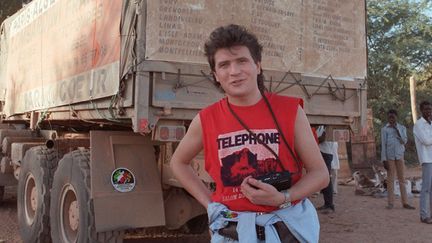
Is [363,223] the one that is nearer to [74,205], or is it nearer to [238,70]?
[74,205]

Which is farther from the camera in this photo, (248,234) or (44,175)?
(44,175)

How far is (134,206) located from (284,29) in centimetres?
211

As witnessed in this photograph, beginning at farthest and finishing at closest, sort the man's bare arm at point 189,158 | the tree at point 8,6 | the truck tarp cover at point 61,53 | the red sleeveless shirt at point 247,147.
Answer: the tree at point 8,6 → the truck tarp cover at point 61,53 → the man's bare arm at point 189,158 → the red sleeveless shirt at point 247,147

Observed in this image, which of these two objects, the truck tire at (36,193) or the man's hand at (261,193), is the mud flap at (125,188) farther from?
the man's hand at (261,193)

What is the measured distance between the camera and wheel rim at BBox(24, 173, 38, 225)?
5.88 meters

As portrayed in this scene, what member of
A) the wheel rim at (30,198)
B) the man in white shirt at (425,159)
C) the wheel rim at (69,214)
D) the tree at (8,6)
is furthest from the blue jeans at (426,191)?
the tree at (8,6)

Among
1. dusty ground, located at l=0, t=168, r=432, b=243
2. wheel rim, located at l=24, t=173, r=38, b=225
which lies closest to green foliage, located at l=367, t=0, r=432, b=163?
dusty ground, located at l=0, t=168, r=432, b=243

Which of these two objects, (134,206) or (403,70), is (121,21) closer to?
(134,206)

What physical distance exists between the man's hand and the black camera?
3 cm

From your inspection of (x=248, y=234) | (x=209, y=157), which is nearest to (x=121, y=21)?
(x=209, y=157)

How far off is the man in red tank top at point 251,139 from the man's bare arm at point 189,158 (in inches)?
3.0

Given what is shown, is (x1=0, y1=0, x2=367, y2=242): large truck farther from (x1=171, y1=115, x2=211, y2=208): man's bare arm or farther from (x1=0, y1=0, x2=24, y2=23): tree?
(x1=0, y1=0, x2=24, y2=23): tree

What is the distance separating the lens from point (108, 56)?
13.9 ft

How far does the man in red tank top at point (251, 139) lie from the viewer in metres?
1.85
